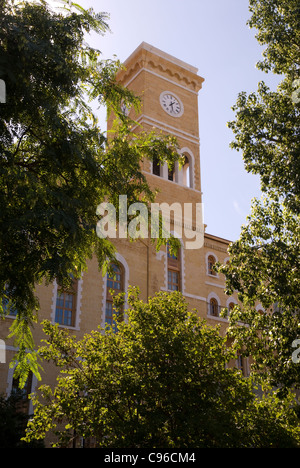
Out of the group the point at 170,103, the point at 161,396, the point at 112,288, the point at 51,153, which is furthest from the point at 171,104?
the point at 161,396

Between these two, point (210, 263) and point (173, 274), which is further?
point (210, 263)

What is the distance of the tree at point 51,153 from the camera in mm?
8383

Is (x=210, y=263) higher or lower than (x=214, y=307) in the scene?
higher

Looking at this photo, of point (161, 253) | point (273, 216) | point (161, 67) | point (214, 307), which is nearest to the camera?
point (273, 216)

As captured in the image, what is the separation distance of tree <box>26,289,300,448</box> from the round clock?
20.1 metres

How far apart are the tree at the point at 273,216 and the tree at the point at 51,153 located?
3.33 m

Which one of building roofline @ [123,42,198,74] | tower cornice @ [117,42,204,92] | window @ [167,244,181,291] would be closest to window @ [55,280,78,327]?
window @ [167,244,181,291]

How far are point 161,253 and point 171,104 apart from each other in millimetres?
10108

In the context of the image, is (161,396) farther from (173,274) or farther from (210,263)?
(210,263)

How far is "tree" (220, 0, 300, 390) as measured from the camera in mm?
11922

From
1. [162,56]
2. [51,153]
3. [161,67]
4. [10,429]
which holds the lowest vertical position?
[10,429]

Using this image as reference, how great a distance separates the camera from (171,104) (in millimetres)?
29594

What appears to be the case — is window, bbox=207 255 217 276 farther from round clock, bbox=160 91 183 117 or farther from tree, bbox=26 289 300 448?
tree, bbox=26 289 300 448
